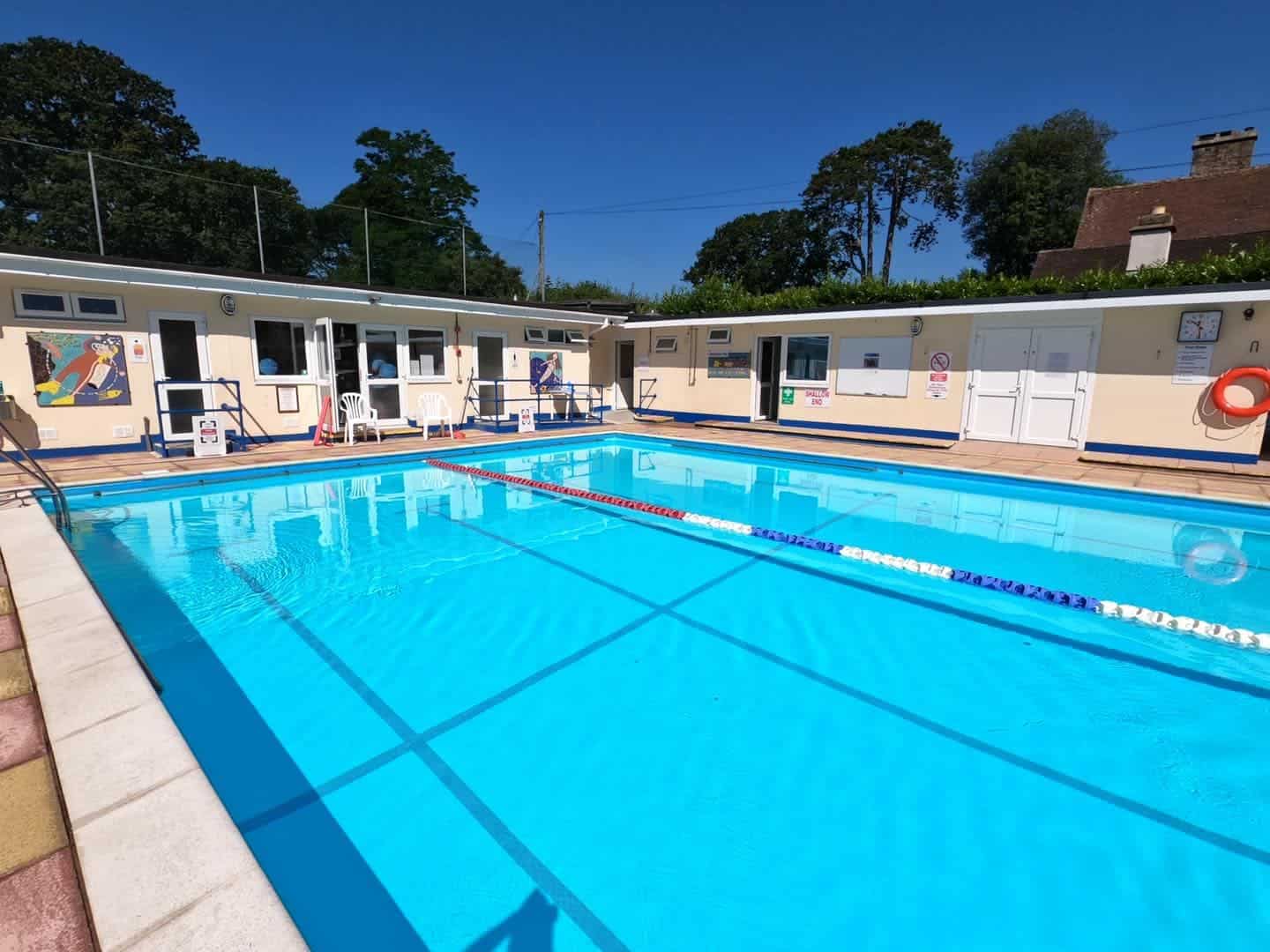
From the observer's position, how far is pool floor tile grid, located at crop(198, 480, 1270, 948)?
2025 mm

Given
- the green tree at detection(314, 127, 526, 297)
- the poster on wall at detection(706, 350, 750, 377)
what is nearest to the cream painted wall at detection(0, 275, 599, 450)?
the poster on wall at detection(706, 350, 750, 377)

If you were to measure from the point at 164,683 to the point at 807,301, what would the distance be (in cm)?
1176

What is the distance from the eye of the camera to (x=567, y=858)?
6.96 feet

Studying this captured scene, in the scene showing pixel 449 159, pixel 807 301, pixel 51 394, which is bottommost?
pixel 51 394

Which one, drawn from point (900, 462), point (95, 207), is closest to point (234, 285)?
point (95, 207)

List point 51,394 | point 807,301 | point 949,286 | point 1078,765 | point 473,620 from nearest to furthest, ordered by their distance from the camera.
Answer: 1. point 1078,765
2. point 473,620
3. point 51,394
4. point 949,286
5. point 807,301

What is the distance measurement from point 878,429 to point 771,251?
27.7 m

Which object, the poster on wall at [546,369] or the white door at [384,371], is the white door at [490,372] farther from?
the white door at [384,371]

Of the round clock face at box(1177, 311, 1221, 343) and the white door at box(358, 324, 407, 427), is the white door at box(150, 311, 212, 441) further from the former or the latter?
the round clock face at box(1177, 311, 1221, 343)

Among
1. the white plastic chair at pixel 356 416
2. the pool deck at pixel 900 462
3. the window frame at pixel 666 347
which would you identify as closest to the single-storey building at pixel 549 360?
the white plastic chair at pixel 356 416

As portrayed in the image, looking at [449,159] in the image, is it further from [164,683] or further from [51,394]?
[164,683]

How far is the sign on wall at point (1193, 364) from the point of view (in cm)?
841

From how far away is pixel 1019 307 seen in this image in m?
9.39

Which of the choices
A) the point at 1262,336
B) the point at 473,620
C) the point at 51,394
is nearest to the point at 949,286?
the point at 1262,336
